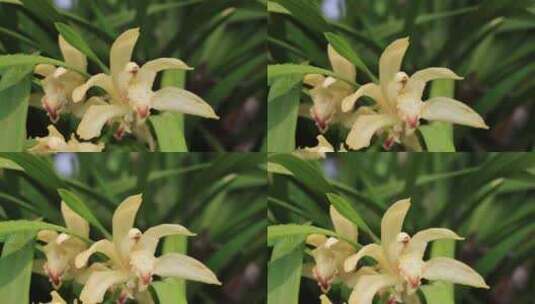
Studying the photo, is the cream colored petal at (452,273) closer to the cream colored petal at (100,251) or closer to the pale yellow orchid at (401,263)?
the pale yellow orchid at (401,263)

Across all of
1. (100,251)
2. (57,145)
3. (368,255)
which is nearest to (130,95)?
(57,145)

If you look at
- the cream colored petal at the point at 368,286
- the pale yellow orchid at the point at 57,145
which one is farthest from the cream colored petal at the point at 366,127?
the pale yellow orchid at the point at 57,145

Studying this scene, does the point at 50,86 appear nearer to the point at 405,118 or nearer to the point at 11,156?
the point at 11,156

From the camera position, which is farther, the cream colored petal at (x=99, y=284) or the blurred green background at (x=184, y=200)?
the blurred green background at (x=184, y=200)

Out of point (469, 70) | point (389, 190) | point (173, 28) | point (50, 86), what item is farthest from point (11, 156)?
point (469, 70)

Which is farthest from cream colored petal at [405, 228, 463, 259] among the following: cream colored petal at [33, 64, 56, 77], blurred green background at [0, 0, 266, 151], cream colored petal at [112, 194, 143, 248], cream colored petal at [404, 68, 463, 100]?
cream colored petal at [33, 64, 56, 77]

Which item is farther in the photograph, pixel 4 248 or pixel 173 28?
pixel 173 28

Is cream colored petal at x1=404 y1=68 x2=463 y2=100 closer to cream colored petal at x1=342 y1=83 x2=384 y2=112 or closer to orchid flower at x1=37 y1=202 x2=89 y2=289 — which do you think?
cream colored petal at x1=342 y1=83 x2=384 y2=112
